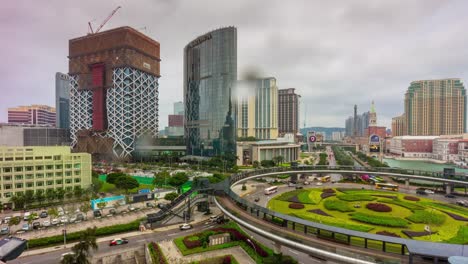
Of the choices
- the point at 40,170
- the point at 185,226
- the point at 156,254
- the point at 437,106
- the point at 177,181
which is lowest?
the point at 185,226

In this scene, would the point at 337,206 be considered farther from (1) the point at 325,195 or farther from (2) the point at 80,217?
(2) the point at 80,217

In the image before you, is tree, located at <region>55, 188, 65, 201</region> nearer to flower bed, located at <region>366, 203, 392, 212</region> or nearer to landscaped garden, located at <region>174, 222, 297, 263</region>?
landscaped garden, located at <region>174, 222, 297, 263</region>

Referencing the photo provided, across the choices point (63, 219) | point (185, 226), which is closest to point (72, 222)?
point (63, 219)

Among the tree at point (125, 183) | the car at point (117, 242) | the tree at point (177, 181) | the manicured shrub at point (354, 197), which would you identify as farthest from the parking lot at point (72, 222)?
the manicured shrub at point (354, 197)

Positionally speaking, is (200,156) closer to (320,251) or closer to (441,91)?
(320,251)

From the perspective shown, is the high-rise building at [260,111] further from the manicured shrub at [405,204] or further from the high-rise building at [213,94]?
the manicured shrub at [405,204]

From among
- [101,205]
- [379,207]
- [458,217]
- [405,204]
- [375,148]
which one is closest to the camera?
[458,217]

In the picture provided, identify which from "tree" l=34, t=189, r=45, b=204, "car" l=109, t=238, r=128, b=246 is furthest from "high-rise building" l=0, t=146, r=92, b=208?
"car" l=109, t=238, r=128, b=246
